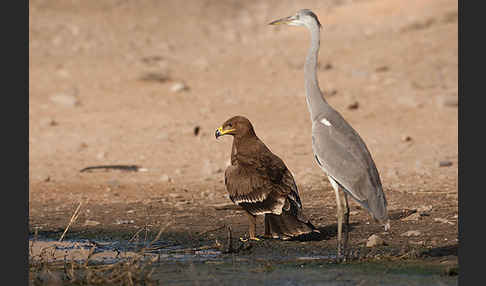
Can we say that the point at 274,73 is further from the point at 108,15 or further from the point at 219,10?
the point at 219,10

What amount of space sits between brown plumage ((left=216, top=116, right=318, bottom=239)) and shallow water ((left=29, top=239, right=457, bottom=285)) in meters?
0.35

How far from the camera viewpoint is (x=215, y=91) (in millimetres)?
15891

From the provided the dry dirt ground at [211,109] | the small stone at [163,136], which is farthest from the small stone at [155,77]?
the small stone at [163,136]

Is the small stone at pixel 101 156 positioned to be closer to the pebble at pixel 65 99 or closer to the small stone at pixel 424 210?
the pebble at pixel 65 99

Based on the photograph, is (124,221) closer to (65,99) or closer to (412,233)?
(412,233)

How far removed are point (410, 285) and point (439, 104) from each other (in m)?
9.24

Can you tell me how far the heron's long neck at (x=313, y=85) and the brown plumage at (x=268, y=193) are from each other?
0.72m

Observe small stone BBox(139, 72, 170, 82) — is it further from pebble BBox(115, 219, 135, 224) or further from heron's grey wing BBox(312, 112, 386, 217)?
heron's grey wing BBox(312, 112, 386, 217)

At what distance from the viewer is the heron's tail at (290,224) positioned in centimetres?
712

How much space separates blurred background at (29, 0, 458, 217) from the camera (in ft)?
37.1

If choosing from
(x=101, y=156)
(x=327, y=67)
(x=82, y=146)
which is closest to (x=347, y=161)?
(x=101, y=156)

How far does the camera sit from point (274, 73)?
1725 cm

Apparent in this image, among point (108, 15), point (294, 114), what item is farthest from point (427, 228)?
point (108, 15)

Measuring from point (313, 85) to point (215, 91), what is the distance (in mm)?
8939
